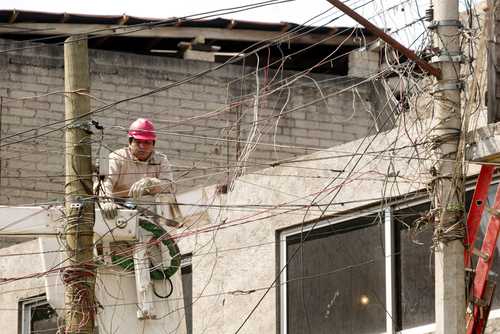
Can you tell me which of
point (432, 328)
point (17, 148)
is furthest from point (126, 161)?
point (17, 148)

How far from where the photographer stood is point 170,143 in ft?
86.9

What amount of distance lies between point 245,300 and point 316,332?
3.94 ft

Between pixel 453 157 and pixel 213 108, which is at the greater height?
pixel 213 108

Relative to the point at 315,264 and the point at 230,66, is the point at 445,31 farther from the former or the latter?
the point at 230,66

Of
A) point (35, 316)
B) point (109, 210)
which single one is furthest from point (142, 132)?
point (35, 316)

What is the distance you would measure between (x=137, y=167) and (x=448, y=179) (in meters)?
4.55

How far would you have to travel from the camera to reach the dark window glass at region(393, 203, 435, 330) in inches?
668

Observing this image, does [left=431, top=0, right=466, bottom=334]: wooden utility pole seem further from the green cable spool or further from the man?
the green cable spool

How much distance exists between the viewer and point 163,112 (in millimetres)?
26578

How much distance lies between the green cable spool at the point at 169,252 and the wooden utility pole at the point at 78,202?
1.15 meters

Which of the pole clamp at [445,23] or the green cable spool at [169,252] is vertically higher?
the pole clamp at [445,23]

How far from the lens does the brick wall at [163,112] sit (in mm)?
25500

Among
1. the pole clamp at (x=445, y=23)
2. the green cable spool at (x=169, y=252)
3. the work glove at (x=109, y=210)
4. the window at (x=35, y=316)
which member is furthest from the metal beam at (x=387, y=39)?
the window at (x=35, y=316)

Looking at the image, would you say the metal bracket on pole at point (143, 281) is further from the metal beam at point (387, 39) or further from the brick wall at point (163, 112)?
the brick wall at point (163, 112)
